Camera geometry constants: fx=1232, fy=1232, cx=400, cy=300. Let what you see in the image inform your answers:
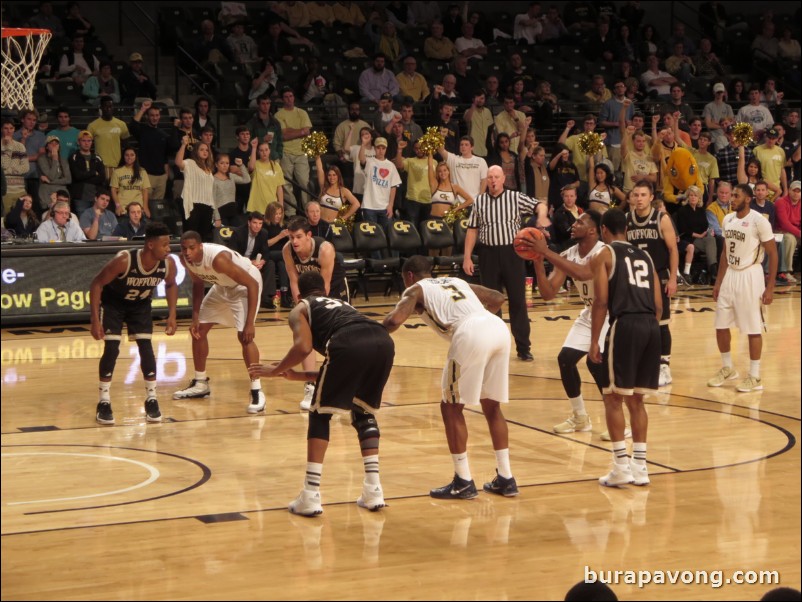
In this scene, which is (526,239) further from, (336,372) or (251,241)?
(251,241)

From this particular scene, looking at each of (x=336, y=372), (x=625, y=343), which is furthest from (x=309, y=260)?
(x=625, y=343)

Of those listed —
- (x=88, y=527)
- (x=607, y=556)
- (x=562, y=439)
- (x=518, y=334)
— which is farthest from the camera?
(x=518, y=334)

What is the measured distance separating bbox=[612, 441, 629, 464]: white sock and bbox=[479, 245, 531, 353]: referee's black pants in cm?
515

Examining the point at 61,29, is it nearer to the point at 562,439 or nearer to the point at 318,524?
the point at 562,439

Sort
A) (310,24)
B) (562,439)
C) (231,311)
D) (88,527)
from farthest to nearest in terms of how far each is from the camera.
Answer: (310,24) → (231,311) → (562,439) → (88,527)

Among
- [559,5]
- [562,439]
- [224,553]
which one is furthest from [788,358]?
[559,5]

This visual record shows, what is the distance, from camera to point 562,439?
941cm

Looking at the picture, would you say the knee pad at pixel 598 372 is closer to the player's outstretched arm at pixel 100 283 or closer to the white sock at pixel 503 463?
the white sock at pixel 503 463

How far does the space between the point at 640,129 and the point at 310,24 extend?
644 cm

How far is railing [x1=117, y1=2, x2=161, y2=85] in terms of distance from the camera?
68.2 feet

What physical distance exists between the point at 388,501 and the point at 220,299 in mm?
3894

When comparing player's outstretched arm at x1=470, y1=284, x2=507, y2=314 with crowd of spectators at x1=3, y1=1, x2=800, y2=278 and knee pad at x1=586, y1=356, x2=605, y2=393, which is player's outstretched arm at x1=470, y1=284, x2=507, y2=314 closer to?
knee pad at x1=586, y1=356, x2=605, y2=393

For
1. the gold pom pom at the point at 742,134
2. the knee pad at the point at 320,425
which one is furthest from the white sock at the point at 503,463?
the gold pom pom at the point at 742,134

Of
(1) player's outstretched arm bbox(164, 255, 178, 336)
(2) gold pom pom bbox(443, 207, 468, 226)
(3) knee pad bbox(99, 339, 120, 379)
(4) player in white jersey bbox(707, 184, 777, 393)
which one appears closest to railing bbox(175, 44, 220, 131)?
(2) gold pom pom bbox(443, 207, 468, 226)
